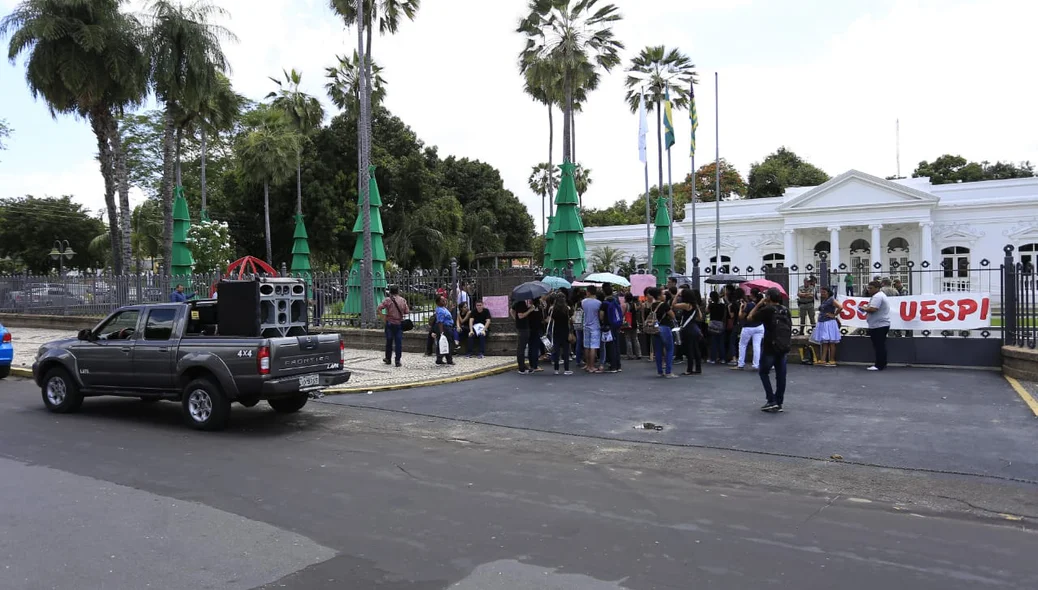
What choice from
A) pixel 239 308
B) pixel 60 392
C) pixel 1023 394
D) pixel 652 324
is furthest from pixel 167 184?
pixel 1023 394

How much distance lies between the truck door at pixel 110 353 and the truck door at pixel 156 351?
17 cm

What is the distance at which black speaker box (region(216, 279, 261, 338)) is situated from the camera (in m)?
9.12

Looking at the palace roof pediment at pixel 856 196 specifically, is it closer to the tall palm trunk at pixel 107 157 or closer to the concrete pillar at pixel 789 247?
the concrete pillar at pixel 789 247

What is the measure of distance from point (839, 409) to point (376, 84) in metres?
30.9

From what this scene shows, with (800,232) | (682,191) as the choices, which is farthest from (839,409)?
(682,191)

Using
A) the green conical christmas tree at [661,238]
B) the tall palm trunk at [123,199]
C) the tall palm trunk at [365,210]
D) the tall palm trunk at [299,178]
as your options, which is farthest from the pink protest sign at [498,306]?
the tall palm trunk at [299,178]

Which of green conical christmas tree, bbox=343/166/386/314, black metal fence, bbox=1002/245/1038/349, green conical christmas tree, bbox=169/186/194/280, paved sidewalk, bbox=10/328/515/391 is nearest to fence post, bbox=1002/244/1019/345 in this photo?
black metal fence, bbox=1002/245/1038/349

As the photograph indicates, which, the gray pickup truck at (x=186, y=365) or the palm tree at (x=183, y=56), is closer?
the gray pickup truck at (x=186, y=365)

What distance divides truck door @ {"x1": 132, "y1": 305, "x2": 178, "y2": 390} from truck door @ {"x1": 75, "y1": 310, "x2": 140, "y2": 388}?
0.56 feet

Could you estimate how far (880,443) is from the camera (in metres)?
8.07

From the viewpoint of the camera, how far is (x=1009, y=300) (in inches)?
497

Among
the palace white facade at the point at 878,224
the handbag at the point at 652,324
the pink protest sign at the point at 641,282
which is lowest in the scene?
the handbag at the point at 652,324

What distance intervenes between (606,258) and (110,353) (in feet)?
130

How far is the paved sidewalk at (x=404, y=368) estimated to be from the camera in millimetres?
12984
